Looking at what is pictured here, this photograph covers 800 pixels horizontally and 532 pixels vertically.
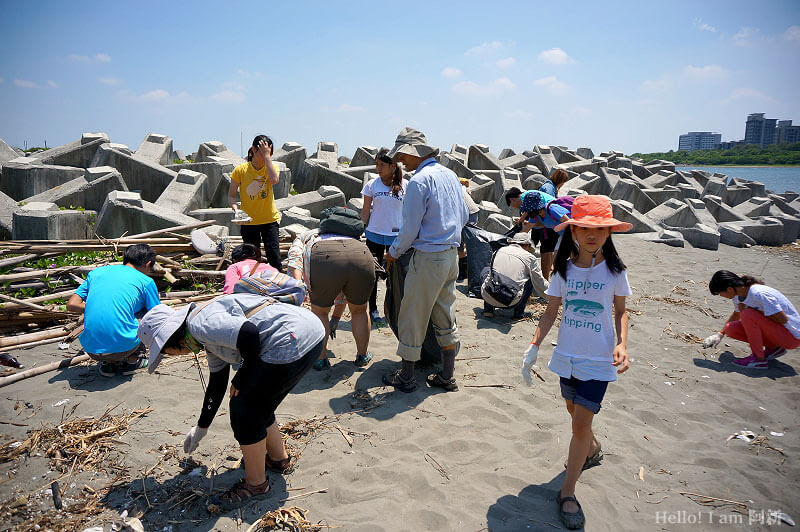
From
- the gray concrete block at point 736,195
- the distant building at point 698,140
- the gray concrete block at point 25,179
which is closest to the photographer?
the gray concrete block at point 25,179

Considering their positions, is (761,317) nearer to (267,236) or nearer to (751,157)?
(267,236)

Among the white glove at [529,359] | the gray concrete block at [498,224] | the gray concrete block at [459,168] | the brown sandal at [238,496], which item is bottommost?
the brown sandal at [238,496]

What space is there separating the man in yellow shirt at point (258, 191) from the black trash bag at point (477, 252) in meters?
2.69

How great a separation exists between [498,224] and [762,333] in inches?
195

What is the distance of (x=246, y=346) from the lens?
2404 millimetres

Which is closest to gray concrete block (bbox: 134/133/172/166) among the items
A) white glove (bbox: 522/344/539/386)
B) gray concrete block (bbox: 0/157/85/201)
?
gray concrete block (bbox: 0/157/85/201)

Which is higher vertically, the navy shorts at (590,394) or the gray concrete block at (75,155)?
the gray concrete block at (75,155)

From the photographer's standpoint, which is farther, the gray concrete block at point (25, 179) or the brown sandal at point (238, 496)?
the gray concrete block at point (25, 179)

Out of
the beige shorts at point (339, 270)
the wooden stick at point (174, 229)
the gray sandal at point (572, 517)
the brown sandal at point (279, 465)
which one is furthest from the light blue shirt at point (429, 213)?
the wooden stick at point (174, 229)

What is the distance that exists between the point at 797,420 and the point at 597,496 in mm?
2311

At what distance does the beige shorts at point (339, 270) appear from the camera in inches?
155

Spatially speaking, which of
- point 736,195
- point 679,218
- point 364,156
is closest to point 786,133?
point 736,195

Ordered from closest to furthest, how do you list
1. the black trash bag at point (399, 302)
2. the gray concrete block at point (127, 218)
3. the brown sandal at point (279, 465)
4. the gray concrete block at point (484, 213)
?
1. the brown sandal at point (279, 465)
2. the black trash bag at point (399, 302)
3. the gray concrete block at point (127, 218)
4. the gray concrete block at point (484, 213)

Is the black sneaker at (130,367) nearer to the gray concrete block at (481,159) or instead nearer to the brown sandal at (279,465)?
the brown sandal at (279,465)
